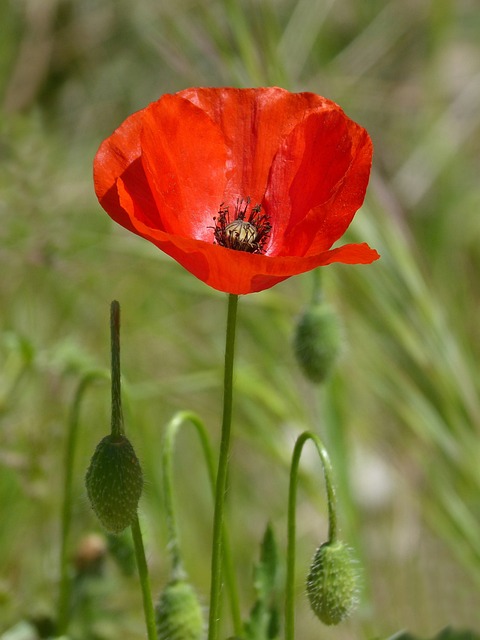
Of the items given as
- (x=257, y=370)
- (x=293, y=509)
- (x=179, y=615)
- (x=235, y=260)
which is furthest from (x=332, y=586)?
(x=257, y=370)

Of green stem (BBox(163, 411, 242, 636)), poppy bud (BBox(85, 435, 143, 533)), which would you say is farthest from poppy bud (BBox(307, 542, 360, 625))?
poppy bud (BBox(85, 435, 143, 533))

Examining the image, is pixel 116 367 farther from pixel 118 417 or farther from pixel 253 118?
pixel 253 118

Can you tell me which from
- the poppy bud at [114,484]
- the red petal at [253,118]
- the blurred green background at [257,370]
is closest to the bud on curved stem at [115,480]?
the poppy bud at [114,484]

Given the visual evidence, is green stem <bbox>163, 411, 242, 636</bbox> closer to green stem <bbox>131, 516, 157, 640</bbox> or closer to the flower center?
green stem <bbox>131, 516, 157, 640</bbox>

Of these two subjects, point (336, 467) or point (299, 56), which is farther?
point (299, 56)

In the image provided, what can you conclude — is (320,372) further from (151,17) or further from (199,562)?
(151,17)

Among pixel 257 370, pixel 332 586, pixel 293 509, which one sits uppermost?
pixel 257 370

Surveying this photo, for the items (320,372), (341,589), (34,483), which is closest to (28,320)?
(34,483)
